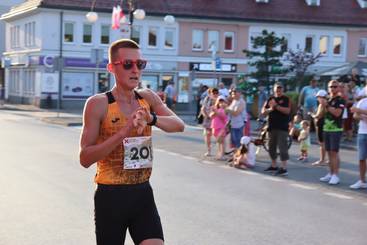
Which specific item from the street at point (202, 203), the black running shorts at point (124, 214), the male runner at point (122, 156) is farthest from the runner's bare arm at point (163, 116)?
the street at point (202, 203)

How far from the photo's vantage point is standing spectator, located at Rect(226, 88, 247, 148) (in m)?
15.0

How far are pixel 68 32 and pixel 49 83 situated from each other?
13.1ft

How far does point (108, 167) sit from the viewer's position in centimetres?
397

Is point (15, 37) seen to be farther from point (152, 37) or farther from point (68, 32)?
point (152, 37)

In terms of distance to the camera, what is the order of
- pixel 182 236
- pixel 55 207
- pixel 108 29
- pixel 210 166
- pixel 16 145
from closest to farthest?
pixel 182 236
pixel 55 207
pixel 210 166
pixel 16 145
pixel 108 29

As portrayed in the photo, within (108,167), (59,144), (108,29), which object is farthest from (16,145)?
(108,29)

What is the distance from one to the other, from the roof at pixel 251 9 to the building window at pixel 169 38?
1373 millimetres

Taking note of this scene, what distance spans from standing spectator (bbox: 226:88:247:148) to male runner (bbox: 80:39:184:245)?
11.1 meters

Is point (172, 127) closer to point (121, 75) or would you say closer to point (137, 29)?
point (121, 75)

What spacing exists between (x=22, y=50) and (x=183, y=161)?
3690cm

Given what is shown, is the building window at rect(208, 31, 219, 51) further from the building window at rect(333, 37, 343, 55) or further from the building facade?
the building window at rect(333, 37, 343, 55)

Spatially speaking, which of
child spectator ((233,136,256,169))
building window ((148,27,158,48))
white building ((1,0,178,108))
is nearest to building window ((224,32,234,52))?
white building ((1,0,178,108))

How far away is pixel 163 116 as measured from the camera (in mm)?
4105

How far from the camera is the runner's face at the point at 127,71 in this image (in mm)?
3961
